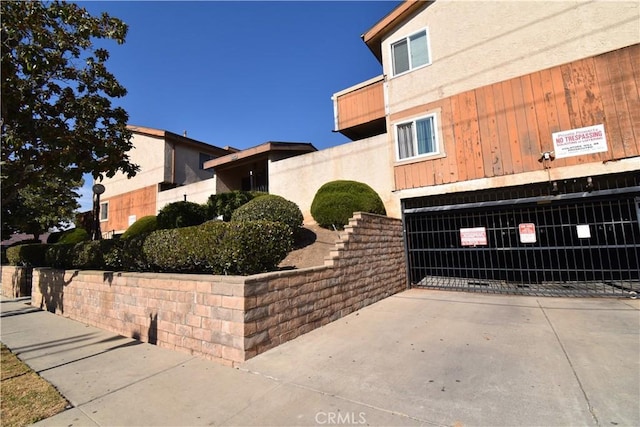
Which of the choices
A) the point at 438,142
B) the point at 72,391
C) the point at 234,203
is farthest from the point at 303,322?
the point at 234,203

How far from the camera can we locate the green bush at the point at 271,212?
937cm

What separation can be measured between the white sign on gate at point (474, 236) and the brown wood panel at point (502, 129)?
176cm

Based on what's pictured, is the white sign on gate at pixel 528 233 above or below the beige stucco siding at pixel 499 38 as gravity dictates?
below

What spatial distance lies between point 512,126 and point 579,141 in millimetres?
1485

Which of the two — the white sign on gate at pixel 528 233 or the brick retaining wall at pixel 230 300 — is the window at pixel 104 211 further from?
the white sign on gate at pixel 528 233

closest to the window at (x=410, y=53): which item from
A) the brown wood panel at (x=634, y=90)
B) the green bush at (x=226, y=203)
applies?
the brown wood panel at (x=634, y=90)

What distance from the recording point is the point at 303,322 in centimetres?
519

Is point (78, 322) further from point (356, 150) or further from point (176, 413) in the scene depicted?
point (356, 150)

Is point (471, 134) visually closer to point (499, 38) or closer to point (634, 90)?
point (499, 38)

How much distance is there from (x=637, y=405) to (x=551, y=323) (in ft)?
9.75

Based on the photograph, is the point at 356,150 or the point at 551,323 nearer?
the point at 551,323

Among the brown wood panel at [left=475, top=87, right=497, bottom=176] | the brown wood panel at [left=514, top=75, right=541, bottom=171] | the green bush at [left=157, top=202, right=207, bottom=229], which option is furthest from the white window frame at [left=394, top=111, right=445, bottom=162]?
the green bush at [left=157, top=202, right=207, bottom=229]

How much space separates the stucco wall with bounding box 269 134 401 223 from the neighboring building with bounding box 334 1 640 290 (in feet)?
1.20
